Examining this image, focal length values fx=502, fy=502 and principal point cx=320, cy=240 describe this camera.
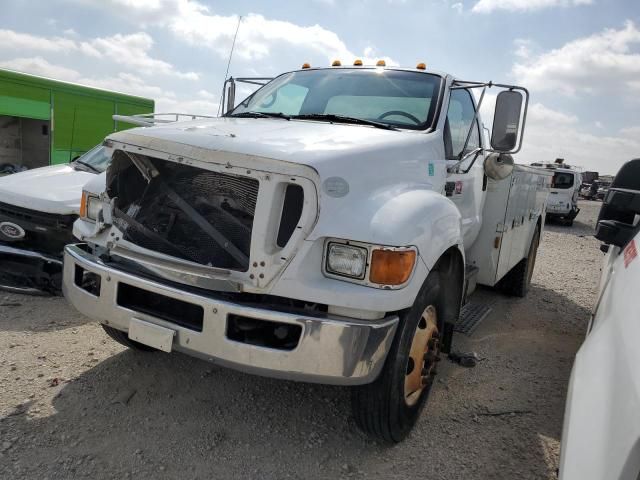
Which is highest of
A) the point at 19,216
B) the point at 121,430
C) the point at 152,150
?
the point at 152,150

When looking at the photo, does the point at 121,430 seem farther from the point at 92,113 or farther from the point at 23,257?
the point at 92,113

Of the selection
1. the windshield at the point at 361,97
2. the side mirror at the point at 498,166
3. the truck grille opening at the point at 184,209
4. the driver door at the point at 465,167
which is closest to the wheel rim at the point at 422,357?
the driver door at the point at 465,167

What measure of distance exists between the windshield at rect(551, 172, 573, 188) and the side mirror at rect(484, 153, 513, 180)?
1414 cm

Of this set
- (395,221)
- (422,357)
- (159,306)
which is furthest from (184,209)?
(422,357)

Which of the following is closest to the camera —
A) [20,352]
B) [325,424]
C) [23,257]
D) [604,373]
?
[604,373]

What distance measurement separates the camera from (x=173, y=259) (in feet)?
8.41

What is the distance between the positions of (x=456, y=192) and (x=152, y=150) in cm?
212

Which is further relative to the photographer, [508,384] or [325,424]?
[508,384]

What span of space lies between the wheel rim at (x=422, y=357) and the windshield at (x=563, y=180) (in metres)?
15.8

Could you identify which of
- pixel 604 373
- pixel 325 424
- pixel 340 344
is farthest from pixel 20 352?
pixel 604 373

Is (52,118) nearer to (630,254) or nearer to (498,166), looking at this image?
(498,166)

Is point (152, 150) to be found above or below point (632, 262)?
above

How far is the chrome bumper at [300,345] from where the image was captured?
2.22m

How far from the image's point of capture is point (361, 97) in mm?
3684
